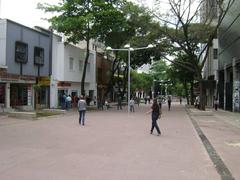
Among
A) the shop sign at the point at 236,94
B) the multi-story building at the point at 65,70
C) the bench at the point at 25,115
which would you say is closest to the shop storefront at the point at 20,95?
the multi-story building at the point at 65,70

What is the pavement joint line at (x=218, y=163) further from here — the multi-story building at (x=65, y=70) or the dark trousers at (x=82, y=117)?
the multi-story building at (x=65, y=70)

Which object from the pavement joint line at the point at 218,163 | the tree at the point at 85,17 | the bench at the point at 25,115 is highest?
the tree at the point at 85,17

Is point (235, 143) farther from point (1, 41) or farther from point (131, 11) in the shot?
point (131, 11)

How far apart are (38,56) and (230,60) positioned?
18469 millimetres

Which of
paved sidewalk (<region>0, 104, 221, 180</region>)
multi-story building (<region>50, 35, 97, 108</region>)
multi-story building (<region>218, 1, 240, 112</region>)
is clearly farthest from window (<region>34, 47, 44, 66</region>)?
paved sidewalk (<region>0, 104, 221, 180</region>)

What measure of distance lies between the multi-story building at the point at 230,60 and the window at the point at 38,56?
689 inches

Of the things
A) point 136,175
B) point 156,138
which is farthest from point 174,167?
point 156,138

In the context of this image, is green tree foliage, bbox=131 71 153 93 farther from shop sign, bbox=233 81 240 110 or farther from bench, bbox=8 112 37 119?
bench, bbox=8 112 37 119

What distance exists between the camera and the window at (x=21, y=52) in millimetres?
37469

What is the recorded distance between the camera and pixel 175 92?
136500mm

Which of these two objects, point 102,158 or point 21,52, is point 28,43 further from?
point 102,158

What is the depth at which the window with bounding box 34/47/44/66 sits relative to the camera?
4109cm

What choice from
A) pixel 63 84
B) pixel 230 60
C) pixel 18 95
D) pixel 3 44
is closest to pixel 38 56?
pixel 18 95

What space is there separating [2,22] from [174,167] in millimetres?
27346
